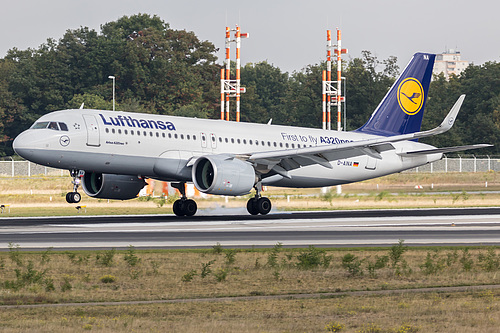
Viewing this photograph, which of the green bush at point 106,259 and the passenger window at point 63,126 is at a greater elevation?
the passenger window at point 63,126

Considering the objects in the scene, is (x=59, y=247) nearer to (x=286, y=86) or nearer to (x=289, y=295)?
(x=289, y=295)

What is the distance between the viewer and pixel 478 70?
389 ft

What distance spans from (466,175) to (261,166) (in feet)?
137

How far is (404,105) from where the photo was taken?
4841 cm

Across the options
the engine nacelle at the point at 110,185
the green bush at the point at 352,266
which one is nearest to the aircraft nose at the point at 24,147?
the engine nacelle at the point at 110,185

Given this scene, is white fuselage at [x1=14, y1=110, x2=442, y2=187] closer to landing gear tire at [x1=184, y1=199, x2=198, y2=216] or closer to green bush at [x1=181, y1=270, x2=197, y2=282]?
landing gear tire at [x1=184, y1=199, x2=198, y2=216]

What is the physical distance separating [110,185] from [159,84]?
243 feet

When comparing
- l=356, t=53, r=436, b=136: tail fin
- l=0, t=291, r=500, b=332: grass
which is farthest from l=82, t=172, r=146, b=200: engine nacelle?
l=0, t=291, r=500, b=332: grass

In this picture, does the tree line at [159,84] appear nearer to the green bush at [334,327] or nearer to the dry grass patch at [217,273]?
the dry grass patch at [217,273]

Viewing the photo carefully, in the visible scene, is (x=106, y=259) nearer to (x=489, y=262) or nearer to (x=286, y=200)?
(x=489, y=262)

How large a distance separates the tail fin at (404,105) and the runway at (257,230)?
598 centimetres

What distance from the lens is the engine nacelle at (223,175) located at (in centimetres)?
3781

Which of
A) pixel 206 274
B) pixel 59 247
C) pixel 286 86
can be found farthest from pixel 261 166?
pixel 286 86

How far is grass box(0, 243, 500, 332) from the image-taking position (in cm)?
1370
